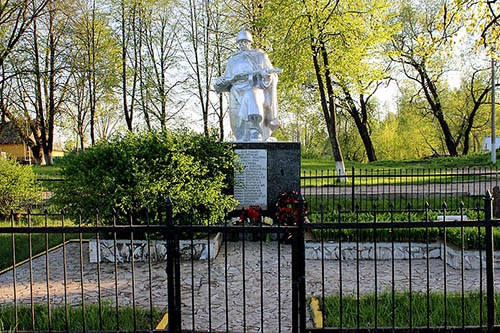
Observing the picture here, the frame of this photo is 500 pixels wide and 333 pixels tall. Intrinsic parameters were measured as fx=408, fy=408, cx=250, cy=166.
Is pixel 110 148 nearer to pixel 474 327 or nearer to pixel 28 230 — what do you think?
pixel 28 230

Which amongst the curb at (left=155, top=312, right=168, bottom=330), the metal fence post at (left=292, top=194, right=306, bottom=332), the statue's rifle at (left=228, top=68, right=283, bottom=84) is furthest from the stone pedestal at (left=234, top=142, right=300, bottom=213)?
the metal fence post at (left=292, top=194, right=306, bottom=332)

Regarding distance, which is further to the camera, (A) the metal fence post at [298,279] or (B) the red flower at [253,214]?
(B) the red flower at [253,214]

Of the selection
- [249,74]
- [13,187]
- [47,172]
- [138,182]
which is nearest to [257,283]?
[138,182]

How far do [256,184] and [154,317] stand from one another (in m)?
4.80

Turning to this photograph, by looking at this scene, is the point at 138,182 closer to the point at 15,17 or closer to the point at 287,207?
the point at 287,207

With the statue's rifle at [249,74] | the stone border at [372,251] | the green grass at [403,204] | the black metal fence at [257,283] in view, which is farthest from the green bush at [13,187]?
the stone border at [372,251]

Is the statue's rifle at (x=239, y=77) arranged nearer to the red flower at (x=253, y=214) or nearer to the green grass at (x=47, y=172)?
the red flower at (x=253, y=214)

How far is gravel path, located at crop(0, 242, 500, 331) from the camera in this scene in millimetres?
4516

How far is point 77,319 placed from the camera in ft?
13.8

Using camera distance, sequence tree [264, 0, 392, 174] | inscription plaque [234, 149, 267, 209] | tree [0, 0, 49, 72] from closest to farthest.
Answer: inscription plaque [234, 149, 267, 209], tree [264, 0, 392, 174], tree [0, 0, 49, 72]

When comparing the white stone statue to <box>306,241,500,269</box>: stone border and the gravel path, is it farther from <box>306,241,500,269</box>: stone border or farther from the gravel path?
the gravel path

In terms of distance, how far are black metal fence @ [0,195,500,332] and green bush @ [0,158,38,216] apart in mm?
2604

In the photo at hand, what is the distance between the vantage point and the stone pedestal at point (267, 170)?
880 cm

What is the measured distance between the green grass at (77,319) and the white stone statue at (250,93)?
553 cm
